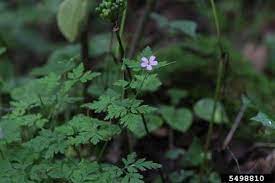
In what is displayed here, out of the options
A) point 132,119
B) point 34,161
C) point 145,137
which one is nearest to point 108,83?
point 145,137

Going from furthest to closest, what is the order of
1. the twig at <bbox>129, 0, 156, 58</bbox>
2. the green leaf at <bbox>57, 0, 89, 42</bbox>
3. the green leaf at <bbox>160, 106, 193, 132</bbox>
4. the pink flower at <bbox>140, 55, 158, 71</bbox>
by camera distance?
the twig at <bbox>129, 0, 156, 58</bbox> → the green leaf at <bbox>160, 106, 193, 132</bbox> → the green leaf at <bbox>57, 0, 89, 42</bbox> → the pink flower at <bbox>140, 55, 158, 71</bbox>

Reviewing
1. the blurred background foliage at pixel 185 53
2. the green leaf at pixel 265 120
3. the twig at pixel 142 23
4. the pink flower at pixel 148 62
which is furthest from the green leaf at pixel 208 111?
the pink flower at pixel 148 62

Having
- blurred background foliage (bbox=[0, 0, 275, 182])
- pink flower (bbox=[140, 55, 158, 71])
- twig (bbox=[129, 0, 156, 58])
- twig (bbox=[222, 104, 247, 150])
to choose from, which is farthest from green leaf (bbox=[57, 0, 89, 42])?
twig (bbox=[222, 104, 247, 150])

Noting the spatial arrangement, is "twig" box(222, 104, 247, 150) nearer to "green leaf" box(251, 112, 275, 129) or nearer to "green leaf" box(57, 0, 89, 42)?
"green leaf" box(251, 112, 275, 129)

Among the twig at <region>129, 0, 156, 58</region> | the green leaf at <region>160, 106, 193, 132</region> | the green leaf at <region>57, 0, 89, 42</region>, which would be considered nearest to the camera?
the green leaf at <region>57, 0, 89, 42</region>

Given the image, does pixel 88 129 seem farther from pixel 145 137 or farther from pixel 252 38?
pixel 252 38

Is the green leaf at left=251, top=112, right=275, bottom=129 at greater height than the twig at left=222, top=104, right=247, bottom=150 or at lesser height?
greater
